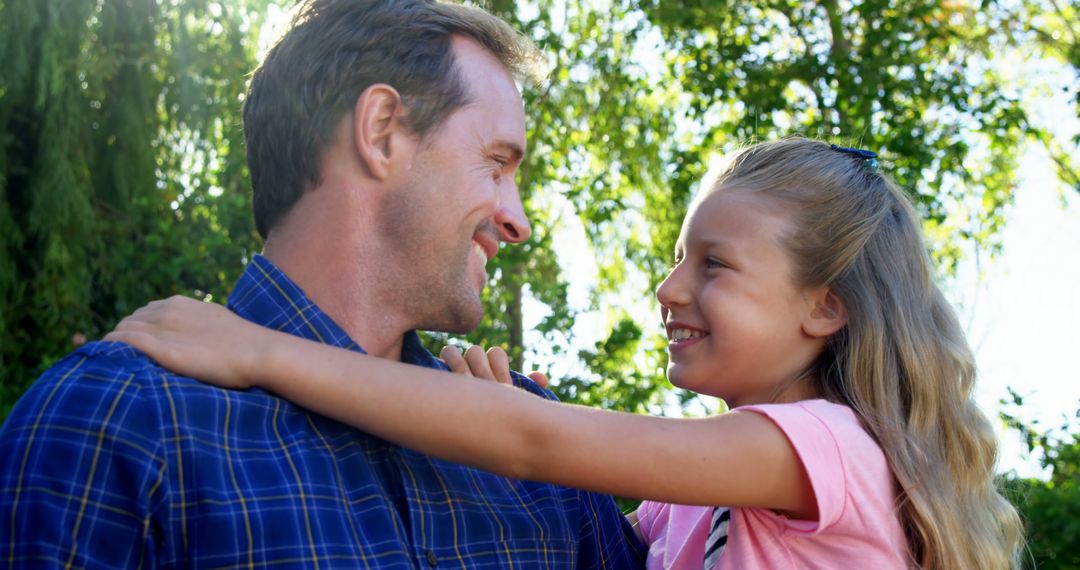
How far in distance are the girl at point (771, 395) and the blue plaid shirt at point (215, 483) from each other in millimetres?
80

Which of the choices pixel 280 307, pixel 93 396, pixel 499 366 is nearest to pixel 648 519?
pixel 499 366

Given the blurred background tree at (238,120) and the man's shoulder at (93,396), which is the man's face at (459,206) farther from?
the blurred background tree at (238,120)

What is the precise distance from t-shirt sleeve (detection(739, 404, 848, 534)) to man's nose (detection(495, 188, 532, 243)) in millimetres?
610

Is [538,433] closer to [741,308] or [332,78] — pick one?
[741,308]

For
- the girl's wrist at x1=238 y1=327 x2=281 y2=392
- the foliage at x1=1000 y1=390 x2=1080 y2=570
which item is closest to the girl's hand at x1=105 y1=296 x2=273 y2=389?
the girl's wrist at x1=238 y1=327 x2=281 y2=392

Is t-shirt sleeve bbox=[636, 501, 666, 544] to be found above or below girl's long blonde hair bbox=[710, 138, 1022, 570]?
below

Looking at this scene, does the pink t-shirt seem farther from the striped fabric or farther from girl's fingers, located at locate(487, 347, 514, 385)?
girl's fingers, located at locate(487, 347, 514, 385)

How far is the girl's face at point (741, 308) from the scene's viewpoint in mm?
2529

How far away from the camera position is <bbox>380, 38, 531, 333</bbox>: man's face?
8.01 ft

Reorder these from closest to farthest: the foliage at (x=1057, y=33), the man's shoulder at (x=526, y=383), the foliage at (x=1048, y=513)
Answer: the man's shoulder at (x=526, y=383)
the foliage at (x=1048, y=513)
the foliage at (x=1057, y=33)

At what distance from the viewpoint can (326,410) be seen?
6.63ft

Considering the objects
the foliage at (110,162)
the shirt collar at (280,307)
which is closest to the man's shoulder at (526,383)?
the shirt collar at (280,307)

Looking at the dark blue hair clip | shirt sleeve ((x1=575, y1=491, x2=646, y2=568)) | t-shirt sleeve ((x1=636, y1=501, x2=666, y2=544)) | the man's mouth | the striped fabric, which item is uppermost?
the dark blue hair clip

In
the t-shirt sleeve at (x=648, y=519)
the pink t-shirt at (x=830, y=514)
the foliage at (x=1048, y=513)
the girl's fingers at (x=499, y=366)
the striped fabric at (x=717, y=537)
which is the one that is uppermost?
the girl's fingers at (x=499, y=366)
